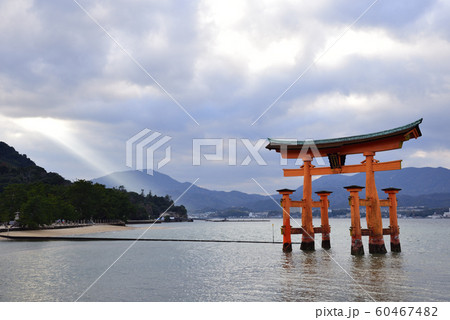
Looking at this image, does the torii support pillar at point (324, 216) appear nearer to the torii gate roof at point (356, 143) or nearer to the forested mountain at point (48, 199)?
the torii gate roof at point (356, 143)

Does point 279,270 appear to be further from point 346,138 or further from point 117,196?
point 117,196

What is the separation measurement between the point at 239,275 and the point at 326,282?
551 centimetres

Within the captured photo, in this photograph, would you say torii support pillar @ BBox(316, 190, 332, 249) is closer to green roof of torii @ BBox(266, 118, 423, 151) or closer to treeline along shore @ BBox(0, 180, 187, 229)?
green roof of torii @ BBox(266, 118, 423, 151)

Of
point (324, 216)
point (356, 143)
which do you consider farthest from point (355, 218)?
point (324, 216)

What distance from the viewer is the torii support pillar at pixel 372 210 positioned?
2773cm

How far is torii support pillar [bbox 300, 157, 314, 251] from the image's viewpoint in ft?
102

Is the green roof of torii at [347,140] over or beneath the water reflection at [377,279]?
over

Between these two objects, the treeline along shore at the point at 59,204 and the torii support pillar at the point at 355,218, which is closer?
the torii support pillar at the point at 355,218

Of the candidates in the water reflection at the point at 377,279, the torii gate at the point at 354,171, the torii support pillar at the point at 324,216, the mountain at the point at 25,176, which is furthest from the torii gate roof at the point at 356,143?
the mountain at the point at 25,176

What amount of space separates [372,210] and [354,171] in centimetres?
395

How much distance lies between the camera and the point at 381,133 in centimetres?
2716

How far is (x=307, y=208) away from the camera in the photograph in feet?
103

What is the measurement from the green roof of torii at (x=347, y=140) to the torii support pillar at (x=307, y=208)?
6.29 ft
